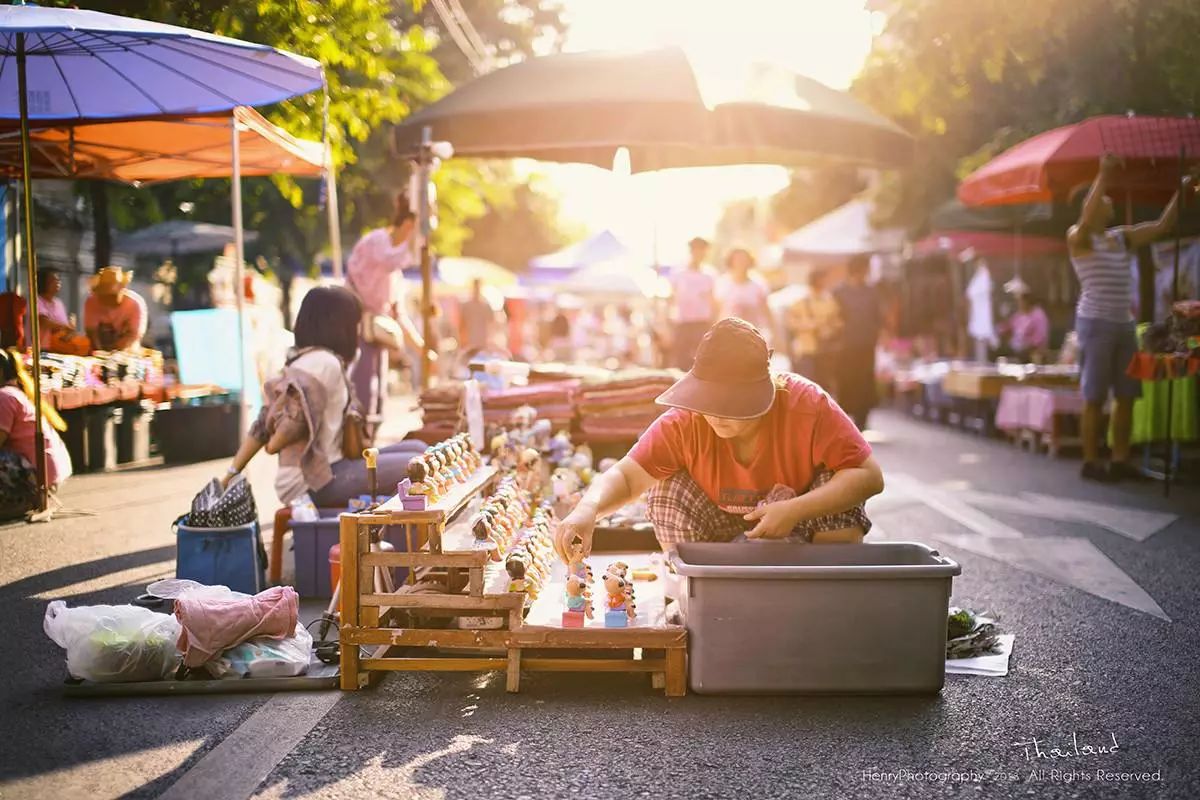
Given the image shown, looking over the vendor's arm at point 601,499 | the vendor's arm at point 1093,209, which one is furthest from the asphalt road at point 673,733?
the vendor's arm at point 1093,209

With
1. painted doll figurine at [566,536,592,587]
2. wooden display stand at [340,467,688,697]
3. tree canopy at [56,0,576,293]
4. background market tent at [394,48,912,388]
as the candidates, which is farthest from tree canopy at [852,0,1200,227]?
wooden display stand at [340,467,688,697]

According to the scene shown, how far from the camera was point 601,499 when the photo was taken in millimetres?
4469

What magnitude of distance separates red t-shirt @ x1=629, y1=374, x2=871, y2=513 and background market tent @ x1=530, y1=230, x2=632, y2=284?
64.4 feet

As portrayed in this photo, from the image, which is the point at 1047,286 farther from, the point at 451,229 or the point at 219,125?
the point at 219,125

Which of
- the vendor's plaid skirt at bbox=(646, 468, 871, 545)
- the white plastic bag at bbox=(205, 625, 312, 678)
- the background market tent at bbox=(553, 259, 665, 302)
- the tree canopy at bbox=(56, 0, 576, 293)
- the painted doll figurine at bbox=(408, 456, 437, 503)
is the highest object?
the tree canopy at bbox=(56, 0, 576, 293)

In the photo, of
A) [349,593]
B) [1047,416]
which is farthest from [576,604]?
[1047,416]

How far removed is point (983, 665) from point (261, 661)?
9.65 feet

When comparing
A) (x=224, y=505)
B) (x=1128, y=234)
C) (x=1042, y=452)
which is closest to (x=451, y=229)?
(x=1042, y=452)

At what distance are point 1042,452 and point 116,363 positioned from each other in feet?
33.4

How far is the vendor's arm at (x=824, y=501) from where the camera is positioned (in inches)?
177

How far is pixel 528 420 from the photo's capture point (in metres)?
7.86

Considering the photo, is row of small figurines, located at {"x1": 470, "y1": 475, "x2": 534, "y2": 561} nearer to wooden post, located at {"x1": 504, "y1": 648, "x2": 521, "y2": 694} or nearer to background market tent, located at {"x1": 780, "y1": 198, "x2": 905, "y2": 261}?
wooden post, located at {"x1": 504, "y1": 648, "x2": 521, "y2": 694}

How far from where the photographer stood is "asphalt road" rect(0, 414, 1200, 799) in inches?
138

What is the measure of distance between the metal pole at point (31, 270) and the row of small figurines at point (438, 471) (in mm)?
3245
